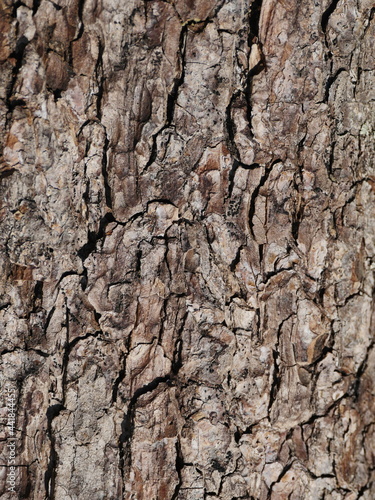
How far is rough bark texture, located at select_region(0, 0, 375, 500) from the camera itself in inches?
43.9

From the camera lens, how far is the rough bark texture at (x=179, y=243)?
112 cm

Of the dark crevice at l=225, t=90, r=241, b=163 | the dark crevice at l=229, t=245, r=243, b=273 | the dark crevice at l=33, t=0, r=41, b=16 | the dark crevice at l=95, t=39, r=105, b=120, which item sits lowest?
the dark crevice at l=229, t=245, r=243, b=273

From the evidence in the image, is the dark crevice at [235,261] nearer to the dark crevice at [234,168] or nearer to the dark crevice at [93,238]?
the dark crevice at [234,168]

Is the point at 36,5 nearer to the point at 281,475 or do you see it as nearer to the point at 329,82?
the point at 329,82

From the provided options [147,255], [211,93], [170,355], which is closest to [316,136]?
[211,93]

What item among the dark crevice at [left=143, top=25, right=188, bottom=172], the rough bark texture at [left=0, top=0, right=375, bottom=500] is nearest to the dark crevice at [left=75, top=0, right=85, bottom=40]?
the rough bark texture at [left=0, top=0, right=375, bottom=500]

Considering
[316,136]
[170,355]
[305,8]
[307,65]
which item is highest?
[305,8]

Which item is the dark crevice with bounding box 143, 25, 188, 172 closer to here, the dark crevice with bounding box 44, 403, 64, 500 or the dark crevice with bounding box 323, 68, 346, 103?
the dark crevice with bounding box 323, 68, 346, 103

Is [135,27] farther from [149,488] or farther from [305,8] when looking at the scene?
[149,488]

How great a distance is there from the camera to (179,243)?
A: 1.13 m

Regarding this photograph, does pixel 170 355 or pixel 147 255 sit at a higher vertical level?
pixel 147 255

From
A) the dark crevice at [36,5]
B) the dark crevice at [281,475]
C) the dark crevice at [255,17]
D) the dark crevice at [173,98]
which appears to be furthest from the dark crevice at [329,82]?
the dark crevice at [281,475]

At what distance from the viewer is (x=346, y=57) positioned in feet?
3.86

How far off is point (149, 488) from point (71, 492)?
18 cm
